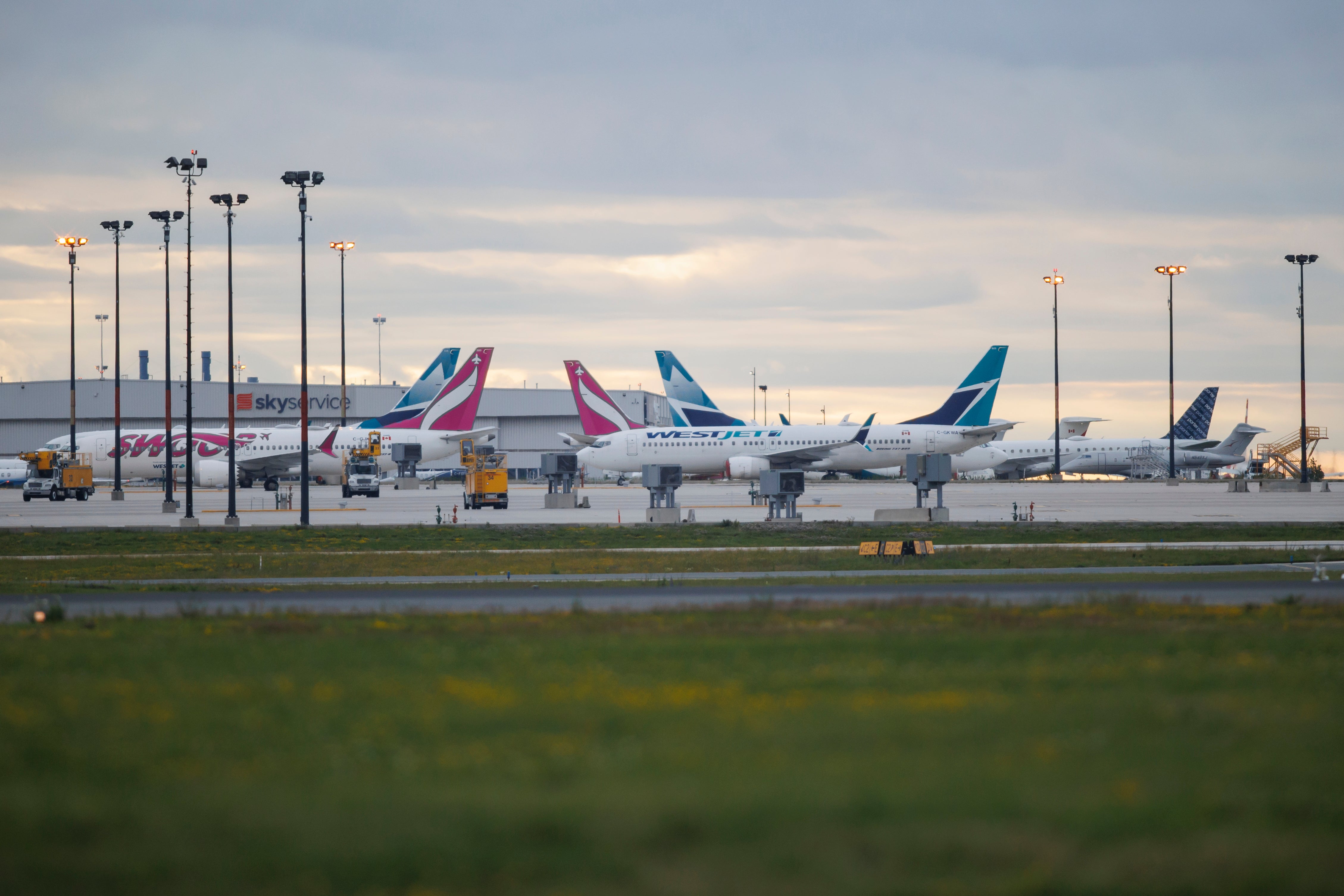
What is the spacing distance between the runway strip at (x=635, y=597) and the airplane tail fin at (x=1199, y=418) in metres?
94.4

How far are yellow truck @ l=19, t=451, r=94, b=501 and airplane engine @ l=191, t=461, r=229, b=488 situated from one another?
6698 millimetres

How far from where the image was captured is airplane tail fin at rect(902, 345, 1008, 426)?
80875 millimetres

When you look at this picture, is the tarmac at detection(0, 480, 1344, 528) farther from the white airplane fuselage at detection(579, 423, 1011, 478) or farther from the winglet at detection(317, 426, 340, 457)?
the winglet at detection(317, 426, 340, 457)

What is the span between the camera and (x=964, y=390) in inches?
3214

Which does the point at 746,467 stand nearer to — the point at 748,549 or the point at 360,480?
the point at 360,480

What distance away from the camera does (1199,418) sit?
11312 cm

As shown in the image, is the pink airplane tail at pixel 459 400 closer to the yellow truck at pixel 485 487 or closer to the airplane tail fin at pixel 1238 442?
the yellow truck at pixel 485 487

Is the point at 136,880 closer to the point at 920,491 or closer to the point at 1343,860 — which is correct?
the point at 1343,860

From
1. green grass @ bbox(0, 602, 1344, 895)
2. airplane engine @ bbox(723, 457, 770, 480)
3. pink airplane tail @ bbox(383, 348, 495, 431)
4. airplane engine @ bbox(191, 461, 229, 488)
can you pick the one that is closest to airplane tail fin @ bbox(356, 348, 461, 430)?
pink airplane tail @ bbox(383, 348, 495, 431)

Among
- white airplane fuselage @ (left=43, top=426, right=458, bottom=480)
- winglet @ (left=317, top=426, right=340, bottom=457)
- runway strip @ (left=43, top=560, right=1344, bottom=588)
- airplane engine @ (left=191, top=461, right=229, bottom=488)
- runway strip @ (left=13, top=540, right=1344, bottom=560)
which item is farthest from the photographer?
winglet @ (left=317, top=426, right=340, bottom=457)

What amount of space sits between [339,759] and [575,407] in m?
140

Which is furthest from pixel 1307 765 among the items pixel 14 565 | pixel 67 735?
pixel 14 565

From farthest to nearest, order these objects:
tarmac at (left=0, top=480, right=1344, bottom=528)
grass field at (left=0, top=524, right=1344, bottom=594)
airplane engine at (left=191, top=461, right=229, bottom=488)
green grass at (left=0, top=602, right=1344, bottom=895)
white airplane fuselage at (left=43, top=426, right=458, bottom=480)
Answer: white airplane fuselage at (left=43, top=426, right=458, bottom=480)
airplane engine at (left=191, top=461, right=229, bottom=488)
tarmac at (left=0, top=480, right=1344, bottom=528)
grass field at (left=0, top=524, right=1344, bottom=594)
green grass at (left=0, top=602, right=1344, bottom=895)

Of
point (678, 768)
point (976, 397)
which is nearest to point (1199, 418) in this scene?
point (976, 397)
